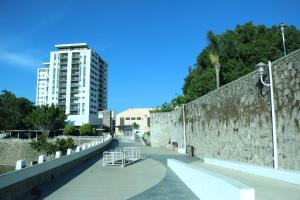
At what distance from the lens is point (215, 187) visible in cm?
780

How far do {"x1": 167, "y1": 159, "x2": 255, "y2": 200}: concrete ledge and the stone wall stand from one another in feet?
11.8

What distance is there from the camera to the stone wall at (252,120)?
12344 mm

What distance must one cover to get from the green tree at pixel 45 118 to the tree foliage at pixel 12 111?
3.73 meters

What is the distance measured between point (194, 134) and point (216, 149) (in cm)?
711

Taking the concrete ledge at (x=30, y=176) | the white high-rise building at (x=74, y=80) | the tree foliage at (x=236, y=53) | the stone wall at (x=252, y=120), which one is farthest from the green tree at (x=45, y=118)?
the concrete ledge at (x=30, y=176)

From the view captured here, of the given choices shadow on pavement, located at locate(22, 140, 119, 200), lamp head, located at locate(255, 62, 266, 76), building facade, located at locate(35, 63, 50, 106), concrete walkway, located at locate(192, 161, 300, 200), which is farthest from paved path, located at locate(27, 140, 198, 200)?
building facade, located at locate(35, 63, 50, 106)

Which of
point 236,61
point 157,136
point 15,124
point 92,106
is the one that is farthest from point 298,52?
point 92,106

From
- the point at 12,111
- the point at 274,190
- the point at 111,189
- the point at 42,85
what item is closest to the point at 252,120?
the point at 274,190

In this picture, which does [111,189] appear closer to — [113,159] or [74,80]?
[113,159]

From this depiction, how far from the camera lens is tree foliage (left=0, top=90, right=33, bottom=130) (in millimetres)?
87125

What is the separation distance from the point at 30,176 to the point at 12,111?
3237 inches

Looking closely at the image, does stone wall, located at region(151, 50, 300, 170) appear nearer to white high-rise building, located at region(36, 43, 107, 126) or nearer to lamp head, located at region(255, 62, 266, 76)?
lamp head, located at region(255, 62, 266, 76)

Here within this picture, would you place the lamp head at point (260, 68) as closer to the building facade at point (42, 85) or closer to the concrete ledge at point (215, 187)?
the concrete ledge at point (215, 187)

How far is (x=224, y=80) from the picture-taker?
43125 mm
